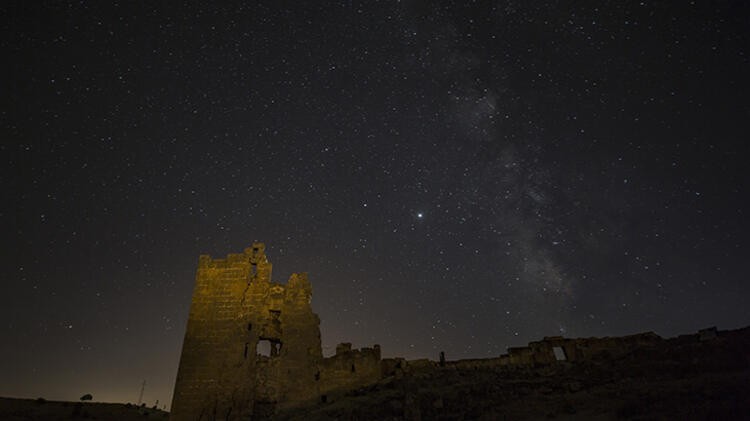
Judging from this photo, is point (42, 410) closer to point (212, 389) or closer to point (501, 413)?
point (212, 389)

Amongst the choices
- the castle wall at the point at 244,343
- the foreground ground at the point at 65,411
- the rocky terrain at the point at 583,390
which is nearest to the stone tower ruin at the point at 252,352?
the castle wall at the point at 244,343

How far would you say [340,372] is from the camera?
21672 millimetres

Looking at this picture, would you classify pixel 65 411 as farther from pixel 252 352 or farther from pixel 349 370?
pixel 349 370

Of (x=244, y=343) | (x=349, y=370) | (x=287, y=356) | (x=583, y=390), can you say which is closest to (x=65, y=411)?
(x=244, y=343)

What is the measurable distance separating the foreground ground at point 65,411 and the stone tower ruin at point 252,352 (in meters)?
19.9

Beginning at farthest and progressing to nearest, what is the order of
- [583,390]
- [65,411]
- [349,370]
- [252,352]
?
1. [65,411]
2. [349,370]
3. [252,352]
4. [583,390]

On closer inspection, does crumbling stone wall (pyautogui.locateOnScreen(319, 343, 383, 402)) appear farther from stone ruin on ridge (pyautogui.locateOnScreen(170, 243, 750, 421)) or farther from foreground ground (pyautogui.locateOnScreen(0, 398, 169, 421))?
foreground ground (pyautogui.locateOnScreen(0, 398, 169, 421))

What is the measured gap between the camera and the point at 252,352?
20.9 m

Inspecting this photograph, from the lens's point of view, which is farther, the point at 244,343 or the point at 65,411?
the point at 65,411

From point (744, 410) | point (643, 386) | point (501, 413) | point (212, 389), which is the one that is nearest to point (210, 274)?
point (212, 389)

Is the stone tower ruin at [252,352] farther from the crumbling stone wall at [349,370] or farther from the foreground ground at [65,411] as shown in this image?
the foreground ground at [65,411]

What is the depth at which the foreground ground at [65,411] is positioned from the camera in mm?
32125

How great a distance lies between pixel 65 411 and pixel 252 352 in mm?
24056

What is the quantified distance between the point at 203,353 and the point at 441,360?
12.1 metres
